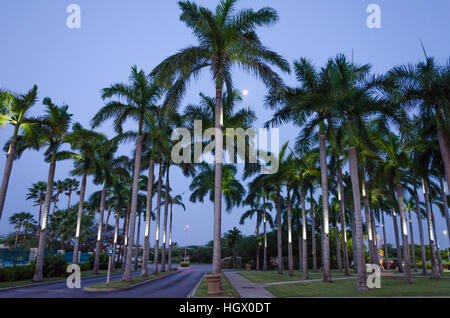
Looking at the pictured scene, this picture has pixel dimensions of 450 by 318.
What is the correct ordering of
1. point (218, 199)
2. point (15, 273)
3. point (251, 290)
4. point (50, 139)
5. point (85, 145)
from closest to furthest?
1. point (218, 199)
2. point (251, 290)
3. point (15, 273)
4. point (50, 139)
5. point (85, 145)

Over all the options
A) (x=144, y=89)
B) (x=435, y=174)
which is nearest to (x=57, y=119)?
(x=144, y=89)

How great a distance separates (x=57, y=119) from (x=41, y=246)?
9.75 m

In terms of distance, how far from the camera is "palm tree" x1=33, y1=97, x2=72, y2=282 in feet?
73.8

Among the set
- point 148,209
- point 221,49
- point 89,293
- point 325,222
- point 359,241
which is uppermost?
point 221,49

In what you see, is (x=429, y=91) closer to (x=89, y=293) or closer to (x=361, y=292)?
(x=361, y=292)

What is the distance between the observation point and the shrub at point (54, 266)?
83.0ft

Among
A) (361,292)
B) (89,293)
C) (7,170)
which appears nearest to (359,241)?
(361,292)

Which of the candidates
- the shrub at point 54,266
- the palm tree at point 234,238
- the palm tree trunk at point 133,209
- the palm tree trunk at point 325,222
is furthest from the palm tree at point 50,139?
the palm tree at point 234,238

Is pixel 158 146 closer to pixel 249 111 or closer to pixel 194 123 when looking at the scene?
pixel 194 123

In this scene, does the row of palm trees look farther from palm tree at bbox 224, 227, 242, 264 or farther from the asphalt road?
palm tree at bbox 224, 227, 242, 264

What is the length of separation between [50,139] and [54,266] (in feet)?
35.9

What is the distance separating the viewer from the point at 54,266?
2578 centimetres

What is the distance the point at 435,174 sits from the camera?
27156 millimetres
